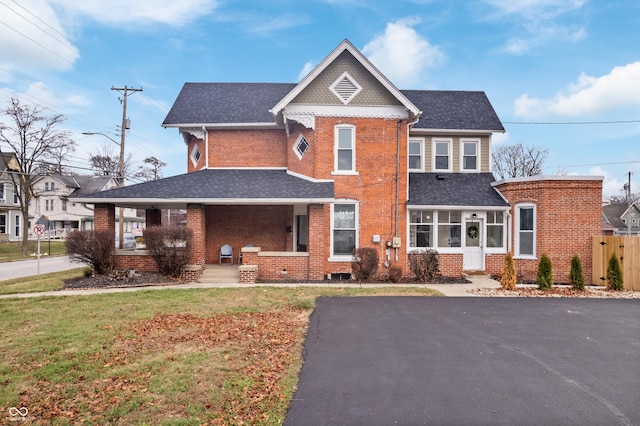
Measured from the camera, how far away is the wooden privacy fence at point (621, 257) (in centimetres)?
1320

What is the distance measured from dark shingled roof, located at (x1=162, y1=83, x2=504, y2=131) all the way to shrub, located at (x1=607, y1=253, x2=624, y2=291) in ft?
23.9

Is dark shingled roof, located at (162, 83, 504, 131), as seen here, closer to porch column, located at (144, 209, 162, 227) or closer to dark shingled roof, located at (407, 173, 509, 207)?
dark shingled roof, located at (407, 173, 509, 207)

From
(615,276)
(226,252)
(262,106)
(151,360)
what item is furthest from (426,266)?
(151,360)

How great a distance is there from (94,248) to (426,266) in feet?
40.3

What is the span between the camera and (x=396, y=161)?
14.9 meters

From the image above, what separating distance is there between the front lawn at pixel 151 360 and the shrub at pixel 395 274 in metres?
4.87

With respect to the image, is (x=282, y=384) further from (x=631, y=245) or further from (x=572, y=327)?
(x=631, y=245)

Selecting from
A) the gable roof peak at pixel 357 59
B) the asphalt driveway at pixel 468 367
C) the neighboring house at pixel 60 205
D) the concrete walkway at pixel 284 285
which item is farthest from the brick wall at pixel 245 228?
the neighboring house at pixel 60 205

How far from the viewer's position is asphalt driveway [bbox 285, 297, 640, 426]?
14.2 feet

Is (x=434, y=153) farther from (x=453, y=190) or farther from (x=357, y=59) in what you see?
(x=357, y=59)

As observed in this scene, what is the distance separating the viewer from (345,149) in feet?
49.2

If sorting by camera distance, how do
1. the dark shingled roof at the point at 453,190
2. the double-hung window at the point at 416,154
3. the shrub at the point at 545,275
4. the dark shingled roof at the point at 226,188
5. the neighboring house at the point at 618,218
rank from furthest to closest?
1. the neighboring house at the point at 618,218
2. the double-hung window at the point at 416,154
3. the dark shingled roof at the point at 453,190
4. the dark shingled roof at the point at 226,188
5. the shrub at the point at 545,275

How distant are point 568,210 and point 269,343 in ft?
43.9

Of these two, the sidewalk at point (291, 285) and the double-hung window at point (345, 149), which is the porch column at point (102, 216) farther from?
the double-hung window at point (345, 149)
